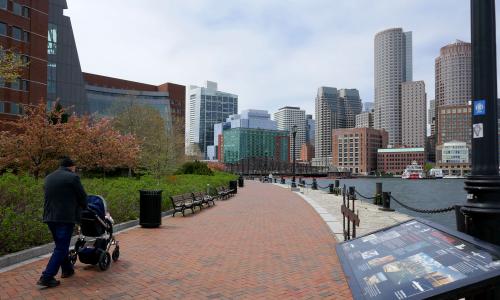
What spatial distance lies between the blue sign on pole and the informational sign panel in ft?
4.20

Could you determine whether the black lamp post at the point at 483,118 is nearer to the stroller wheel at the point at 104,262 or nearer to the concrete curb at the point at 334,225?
the stroller wheel at the point at 104,262

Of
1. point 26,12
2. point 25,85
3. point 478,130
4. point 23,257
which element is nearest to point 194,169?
point 25,85

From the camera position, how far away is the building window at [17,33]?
174ft

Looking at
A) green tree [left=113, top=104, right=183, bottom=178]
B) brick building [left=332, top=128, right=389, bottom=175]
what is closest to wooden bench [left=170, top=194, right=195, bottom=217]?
green tree [left=113, top=104, right=183, bottom=178]

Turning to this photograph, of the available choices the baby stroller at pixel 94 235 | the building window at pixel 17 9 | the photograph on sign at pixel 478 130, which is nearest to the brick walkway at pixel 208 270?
the baby stroller at pixel 94 235

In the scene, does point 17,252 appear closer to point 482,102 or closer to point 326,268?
point 326,268

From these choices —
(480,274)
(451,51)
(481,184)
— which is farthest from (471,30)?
(451,51)

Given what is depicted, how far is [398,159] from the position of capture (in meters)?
184

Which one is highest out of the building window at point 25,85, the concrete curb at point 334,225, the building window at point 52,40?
the building window at point 52,40

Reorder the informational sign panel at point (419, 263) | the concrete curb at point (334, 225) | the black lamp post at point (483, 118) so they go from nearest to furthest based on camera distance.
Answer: the informational sign panel at point (419, 263) < the black lamp post at point (483, 118) < the concrete curb at point (334, 225)

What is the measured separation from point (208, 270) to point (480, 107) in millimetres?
5266

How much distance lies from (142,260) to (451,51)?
676 feet

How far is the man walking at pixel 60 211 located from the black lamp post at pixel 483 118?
551 centimetres

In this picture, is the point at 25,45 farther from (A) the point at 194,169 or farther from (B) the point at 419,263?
(B) the point at 419,263
